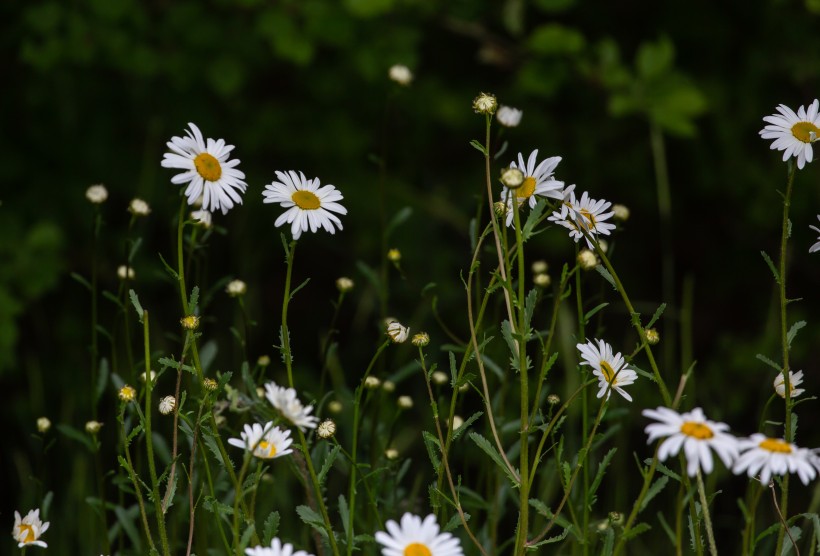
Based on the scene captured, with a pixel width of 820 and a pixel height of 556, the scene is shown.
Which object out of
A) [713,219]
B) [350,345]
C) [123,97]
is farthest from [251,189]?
[713,219]

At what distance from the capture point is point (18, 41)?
8.96 feet

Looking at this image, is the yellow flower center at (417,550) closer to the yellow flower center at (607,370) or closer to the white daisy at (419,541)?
the white daisy at (419,541)

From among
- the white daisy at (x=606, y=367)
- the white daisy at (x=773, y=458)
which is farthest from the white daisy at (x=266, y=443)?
the white daisy at (x=773, y=458)

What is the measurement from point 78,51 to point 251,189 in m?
0.73

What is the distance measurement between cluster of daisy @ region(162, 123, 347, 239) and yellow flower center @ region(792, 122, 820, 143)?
60cm

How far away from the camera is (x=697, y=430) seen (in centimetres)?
90

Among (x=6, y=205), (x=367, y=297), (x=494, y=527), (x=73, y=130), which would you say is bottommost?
(x=494, y=527)

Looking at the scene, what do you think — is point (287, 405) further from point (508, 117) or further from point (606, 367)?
point (508, 117)

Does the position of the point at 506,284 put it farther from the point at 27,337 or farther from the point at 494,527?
the point at 27,337

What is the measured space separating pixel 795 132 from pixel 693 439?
556 millimetres

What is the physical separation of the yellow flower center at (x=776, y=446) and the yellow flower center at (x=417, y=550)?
1.15 feet

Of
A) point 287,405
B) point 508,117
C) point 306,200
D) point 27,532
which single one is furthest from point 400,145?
point 287,405

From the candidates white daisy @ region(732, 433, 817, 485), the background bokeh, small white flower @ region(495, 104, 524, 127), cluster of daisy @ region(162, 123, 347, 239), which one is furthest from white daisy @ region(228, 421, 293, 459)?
the background bokeh

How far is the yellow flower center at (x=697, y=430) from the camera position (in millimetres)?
890
